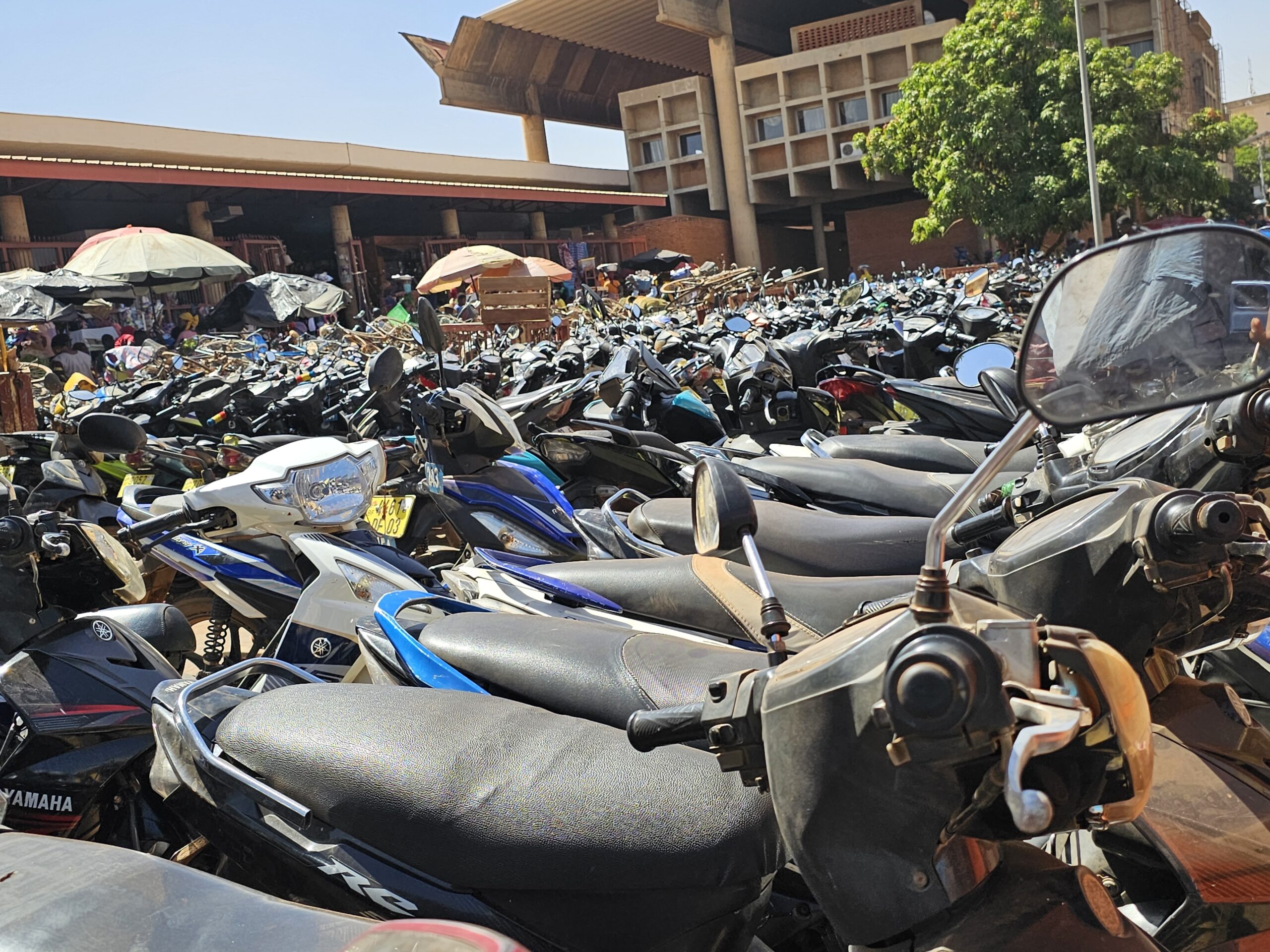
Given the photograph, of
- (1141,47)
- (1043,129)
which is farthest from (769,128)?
(1043,129)

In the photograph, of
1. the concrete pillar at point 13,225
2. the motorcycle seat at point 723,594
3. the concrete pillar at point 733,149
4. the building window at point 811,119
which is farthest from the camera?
the concrete pillar at point 733,149

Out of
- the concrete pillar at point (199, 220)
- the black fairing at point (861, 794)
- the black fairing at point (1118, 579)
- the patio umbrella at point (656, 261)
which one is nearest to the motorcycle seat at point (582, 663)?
the black fairing at point (1118, 579)

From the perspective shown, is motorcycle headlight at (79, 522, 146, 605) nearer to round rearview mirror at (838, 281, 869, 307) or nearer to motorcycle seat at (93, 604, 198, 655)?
motorcycle seat at (93, 604, 198, 655)

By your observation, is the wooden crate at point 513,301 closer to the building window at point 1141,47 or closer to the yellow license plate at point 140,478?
the yellow license plate at point 140,478

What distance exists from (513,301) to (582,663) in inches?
394

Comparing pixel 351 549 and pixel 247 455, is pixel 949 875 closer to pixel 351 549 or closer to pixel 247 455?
pixel 351 549

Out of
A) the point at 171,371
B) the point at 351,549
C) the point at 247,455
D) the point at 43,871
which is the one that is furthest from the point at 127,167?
the point at 43,871

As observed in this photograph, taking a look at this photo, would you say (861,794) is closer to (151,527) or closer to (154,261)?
(151,527)

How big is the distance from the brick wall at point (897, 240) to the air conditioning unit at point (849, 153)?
361cm

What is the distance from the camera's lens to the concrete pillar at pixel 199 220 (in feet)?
69.3

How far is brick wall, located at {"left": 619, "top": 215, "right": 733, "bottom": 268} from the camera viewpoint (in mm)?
33531

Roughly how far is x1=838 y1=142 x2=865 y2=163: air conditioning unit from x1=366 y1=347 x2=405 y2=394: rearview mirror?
1240 inches

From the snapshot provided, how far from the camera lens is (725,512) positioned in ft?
4.47

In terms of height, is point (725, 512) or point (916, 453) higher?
point (725, 512)
